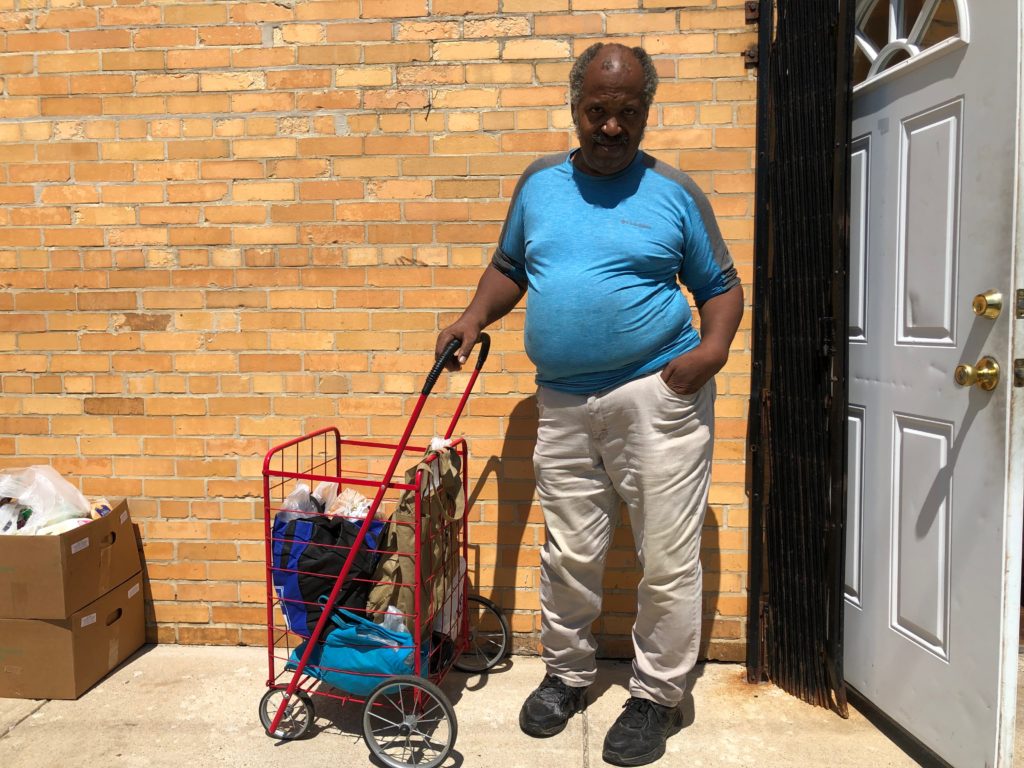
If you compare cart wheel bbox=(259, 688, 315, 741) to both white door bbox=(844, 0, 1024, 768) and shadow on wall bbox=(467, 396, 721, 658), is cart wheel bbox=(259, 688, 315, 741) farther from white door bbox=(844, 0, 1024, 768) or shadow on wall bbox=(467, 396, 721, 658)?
white door bbox=(844, 0, 1024, 768)

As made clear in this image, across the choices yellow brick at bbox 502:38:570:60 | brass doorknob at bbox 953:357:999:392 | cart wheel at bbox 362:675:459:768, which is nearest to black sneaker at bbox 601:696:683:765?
cart wheel at bbox 362:675:459:768

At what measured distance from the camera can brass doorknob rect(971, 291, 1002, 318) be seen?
91.2 inches

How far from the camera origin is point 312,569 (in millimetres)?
2723

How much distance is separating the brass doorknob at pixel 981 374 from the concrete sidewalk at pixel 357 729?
1.29 metres

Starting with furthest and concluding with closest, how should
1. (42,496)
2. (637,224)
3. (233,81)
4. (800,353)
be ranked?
(233,81) → (42,496) → (800,353) → (637,224)

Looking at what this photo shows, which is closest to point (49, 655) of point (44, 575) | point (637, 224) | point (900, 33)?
point (44, 575)

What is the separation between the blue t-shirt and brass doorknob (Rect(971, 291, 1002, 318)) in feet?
2.39

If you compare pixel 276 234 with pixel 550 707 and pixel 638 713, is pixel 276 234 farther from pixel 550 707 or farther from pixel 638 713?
pixel 638 713

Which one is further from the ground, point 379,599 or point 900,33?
point 900,33

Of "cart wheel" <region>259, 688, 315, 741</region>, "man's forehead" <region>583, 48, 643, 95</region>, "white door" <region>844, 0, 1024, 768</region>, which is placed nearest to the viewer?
"white door" <region>844, 0, 1024, 768</region>

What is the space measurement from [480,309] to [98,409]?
1.88 m

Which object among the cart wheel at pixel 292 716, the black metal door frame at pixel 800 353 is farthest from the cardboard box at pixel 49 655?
the black metal door frame at pixel 800 353

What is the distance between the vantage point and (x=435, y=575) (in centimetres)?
Result: 281

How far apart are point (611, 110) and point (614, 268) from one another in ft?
1.59
